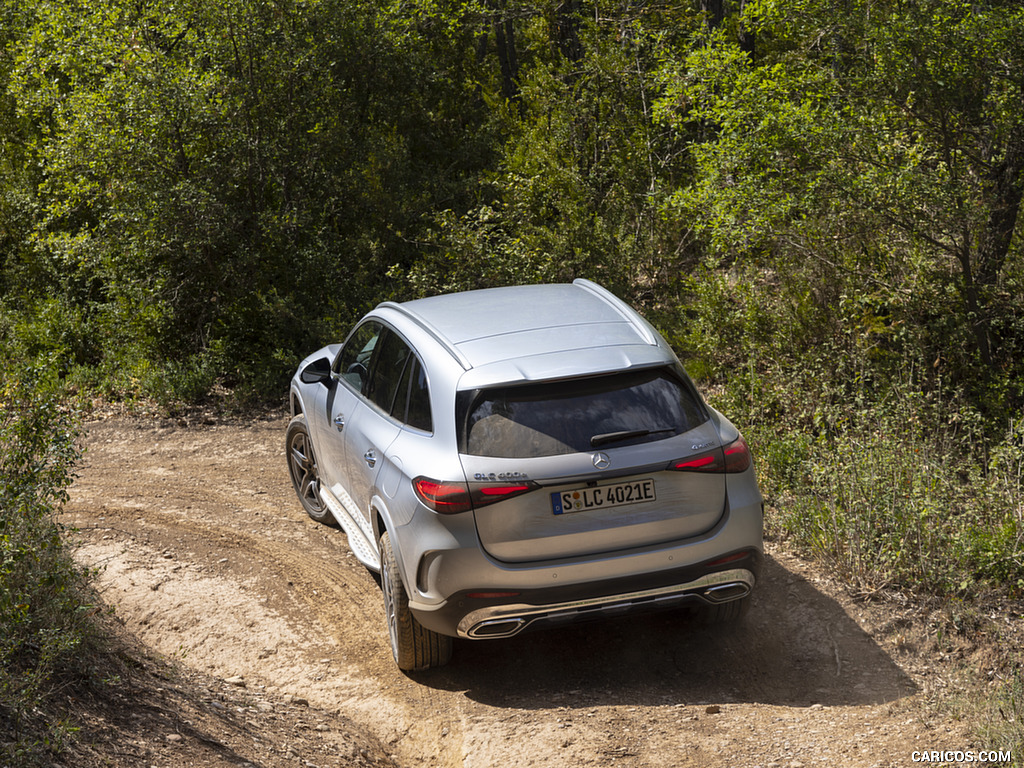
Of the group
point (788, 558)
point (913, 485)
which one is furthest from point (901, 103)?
point (788, 558)

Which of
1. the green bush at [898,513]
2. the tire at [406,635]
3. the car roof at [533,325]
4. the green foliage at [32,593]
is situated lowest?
the green bush at [898,513]

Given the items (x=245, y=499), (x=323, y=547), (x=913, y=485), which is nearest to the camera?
(x=913, y=485)

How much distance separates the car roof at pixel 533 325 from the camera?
14.7 feet

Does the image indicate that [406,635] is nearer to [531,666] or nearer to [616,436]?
[531,666]

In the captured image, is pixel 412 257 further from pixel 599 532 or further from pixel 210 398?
pixel 599 532

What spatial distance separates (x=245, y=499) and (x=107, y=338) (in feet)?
19.2

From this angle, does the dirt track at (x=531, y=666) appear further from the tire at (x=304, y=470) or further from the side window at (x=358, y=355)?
the side window at (x=358, y=355)

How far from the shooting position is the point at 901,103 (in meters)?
8.12

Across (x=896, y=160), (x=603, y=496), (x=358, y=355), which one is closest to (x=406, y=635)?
(x=603, y=496)

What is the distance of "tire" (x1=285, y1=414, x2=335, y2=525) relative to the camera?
275 inches

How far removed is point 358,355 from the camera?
589 centimetres

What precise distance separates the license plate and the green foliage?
7.06 feet

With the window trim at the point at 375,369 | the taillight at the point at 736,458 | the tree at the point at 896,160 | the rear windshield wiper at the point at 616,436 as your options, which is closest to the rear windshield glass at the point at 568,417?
the rear windshield wiper at the point at 616,436

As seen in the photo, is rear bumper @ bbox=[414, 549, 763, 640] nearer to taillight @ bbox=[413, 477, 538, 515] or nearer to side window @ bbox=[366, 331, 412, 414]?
taillight @ bbox=[413, 477, 538, 515]
